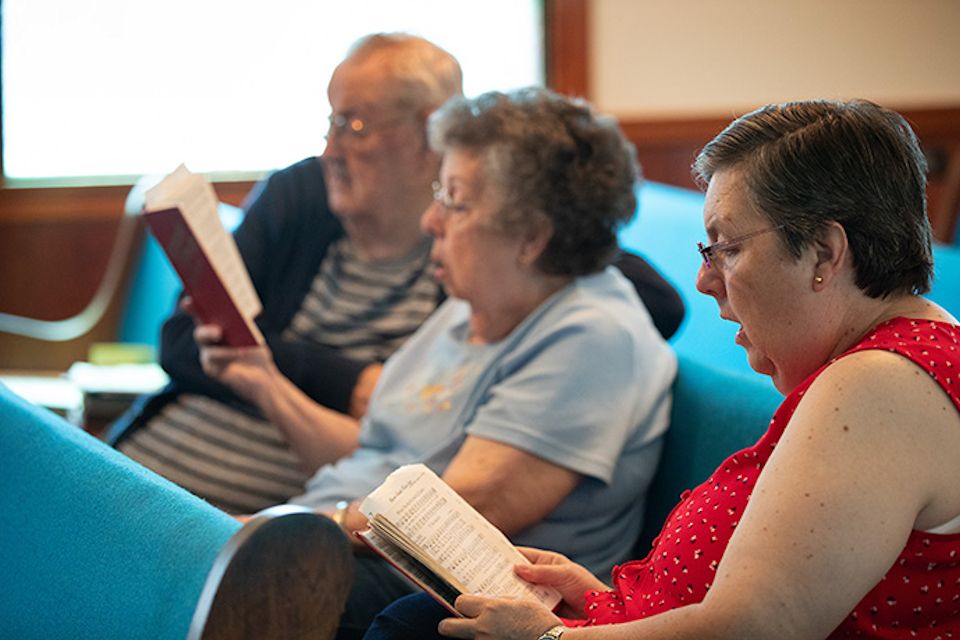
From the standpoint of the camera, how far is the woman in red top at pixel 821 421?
1.09 m

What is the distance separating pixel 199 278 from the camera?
7.48ft

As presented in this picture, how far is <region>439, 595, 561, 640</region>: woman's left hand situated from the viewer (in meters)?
1.34

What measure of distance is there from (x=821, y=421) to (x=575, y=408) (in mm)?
766

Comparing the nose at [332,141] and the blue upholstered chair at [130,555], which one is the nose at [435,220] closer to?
the nose at [332,141]

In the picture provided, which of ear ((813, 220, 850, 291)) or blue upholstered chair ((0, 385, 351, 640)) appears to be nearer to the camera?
blue upholstered chair ((0, 385, 351, 640))

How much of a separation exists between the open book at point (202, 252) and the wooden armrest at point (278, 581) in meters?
1.09

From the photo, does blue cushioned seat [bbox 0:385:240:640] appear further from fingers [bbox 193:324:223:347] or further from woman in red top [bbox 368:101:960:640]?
fingers [bbox 193:324:223:347]

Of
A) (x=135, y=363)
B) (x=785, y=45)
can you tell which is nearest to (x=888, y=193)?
(x=135, y=363)

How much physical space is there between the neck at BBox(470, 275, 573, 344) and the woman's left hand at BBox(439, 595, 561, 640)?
0.75 meters

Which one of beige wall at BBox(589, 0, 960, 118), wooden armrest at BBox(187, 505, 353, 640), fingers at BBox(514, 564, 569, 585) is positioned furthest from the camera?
beige wall at BBox(589, 0, 960, 118)

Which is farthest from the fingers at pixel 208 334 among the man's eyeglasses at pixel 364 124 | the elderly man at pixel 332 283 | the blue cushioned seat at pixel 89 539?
the blue cushioned seat at pixel 89 539

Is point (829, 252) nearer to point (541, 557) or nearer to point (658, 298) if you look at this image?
point (541, 557)

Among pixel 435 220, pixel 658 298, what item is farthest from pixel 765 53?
pixel 435 220

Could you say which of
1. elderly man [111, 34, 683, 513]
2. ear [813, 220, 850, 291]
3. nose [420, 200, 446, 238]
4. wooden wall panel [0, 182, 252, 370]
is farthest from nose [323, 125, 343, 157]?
wooden wall panel [0, 182, 252, 370]
